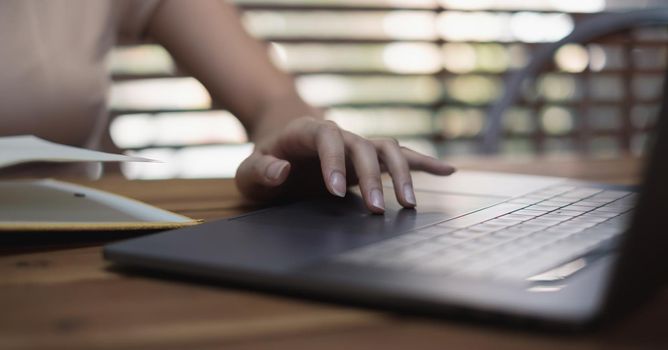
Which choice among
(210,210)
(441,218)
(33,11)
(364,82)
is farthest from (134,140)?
(441,218)

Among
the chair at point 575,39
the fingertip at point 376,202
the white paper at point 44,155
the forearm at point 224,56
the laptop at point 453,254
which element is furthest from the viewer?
the chair at point 575,39

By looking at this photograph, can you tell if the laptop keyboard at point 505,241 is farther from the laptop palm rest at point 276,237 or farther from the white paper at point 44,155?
the white paper at point 44,155

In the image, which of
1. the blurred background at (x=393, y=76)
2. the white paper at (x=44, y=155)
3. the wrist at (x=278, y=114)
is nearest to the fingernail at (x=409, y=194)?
the white paper at (x=44, y=155)

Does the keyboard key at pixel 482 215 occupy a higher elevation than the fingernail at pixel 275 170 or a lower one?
lower

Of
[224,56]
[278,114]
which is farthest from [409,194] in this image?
[224,56]

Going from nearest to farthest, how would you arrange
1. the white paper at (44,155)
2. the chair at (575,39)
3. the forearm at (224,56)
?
1. the white paper at (44,155)
2. the forearm at (224,56)
3. the chair at (575,39)

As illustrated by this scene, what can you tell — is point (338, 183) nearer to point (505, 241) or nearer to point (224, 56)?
point (505, 241)

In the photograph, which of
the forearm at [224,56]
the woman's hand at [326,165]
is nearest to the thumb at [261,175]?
the woman's hand at [326,165]

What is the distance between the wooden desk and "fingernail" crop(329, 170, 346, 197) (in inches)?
6.6

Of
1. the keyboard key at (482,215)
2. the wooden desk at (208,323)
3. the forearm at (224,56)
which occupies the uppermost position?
the forearm at (224,56)

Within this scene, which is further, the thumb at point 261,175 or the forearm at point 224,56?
the forearm at point 224,56

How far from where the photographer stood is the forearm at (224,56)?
0.91 meters

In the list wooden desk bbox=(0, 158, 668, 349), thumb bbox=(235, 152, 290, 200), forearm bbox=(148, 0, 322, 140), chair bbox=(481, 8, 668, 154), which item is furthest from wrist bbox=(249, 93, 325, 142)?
chair bbox=(481, 8, 668, 154)

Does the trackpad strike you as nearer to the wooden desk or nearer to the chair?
the wooden desk
